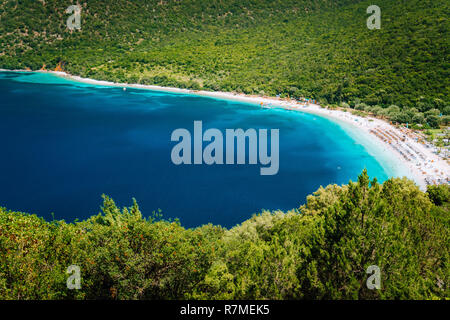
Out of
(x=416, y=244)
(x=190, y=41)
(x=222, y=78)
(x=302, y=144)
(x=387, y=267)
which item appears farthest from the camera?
(x=190, y=41)

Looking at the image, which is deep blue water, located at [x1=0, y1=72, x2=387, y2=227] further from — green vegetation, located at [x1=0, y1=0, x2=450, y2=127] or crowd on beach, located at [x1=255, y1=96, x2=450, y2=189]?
green vegetation, located at [x1=0, y1=0, x2=450, y2=127]

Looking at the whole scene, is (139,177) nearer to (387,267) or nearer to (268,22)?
(387,267)

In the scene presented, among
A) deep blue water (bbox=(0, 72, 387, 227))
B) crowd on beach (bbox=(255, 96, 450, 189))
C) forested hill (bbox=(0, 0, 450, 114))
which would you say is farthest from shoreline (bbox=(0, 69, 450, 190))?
forested hill (bbox=(0, 0, 450, 114))

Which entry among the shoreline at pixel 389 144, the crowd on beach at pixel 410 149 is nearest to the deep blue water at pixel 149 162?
the shoreline at pixel 389 144

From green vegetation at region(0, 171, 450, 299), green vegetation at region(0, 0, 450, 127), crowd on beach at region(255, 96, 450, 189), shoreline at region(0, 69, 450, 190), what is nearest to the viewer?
green vegetation at region(0, 171, 450, 299)

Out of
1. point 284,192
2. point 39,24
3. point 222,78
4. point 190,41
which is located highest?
point 39,24

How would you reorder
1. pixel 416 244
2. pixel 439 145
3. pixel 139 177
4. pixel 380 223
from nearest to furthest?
pixel 380 223, pixel 416 244, pixel 139 177, pixel 439 145
